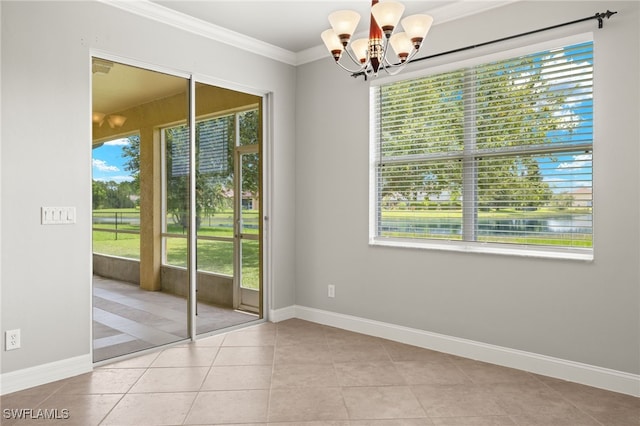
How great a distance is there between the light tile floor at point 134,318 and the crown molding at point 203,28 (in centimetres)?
205

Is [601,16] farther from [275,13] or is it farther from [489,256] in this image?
[275,13]

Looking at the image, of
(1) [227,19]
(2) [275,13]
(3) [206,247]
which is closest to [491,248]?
(3) [206,247]

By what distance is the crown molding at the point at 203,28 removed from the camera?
342cm

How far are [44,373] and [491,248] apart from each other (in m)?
3.28

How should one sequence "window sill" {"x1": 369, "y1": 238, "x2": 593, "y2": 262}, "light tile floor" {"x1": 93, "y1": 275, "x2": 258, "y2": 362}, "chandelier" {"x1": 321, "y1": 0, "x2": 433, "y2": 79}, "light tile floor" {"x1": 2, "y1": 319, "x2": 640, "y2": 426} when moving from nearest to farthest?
"chandelier" {"x1": 321, "y1": 0, "x2": 433, "y2": 79}
"light tile floor" {"x1": 2, "y1": 319, "x2": 640, "y2": 426}
"window sill" {"x1": 369, "y1": 238, "x2": 593, "y2": 262}
"light tile floor" {"x1": 93, "y1": 275, "x2": 258, "y2": 362}

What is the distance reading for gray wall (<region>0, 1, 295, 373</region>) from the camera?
283 centimetres

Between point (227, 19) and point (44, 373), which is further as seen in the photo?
point (227, 19)

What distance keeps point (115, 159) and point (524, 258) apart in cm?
313

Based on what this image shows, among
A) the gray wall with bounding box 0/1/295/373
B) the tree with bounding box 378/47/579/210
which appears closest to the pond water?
the tree with bounding box 378/47/579/210

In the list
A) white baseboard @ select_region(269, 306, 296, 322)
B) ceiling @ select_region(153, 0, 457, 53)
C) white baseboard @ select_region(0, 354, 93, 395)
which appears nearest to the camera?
white baseboard @ select_region(0, 354, 93, 395)

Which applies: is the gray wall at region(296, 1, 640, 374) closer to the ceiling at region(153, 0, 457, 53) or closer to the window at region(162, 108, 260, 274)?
the ceiling at region(153, 0, 457, 53)

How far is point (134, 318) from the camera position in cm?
357

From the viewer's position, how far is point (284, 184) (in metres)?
4.66

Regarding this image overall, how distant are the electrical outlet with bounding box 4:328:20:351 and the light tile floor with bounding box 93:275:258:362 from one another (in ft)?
1.72
